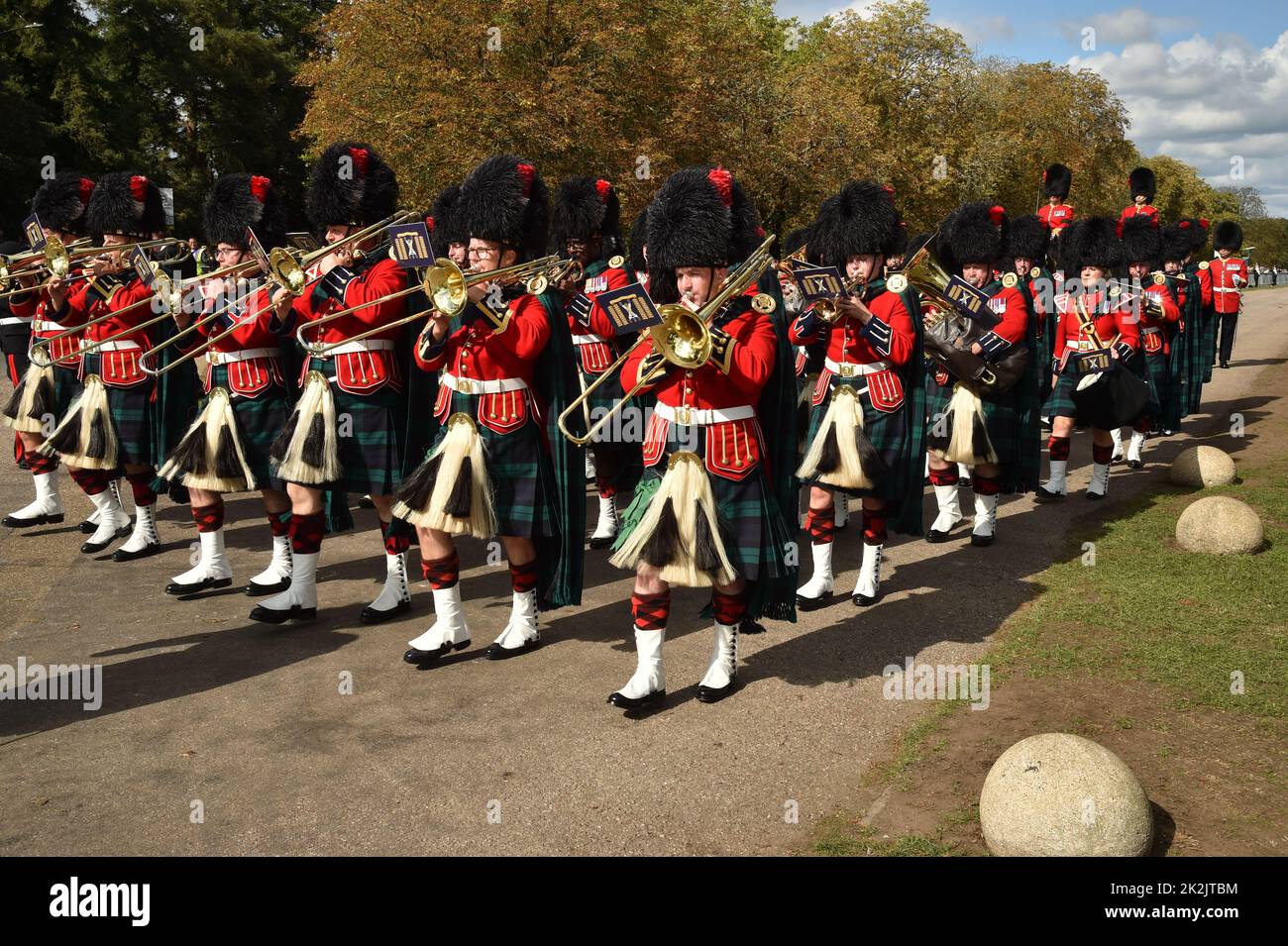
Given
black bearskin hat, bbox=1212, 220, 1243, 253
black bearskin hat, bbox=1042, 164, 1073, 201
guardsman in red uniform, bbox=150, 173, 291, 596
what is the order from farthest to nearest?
black bearskin hat, bbox=1212, 220, 1243, 253 → black bearskin hat, bbox=1042, 164, 1073, 201 → guardsman in red uniform, bbox=150, 173, 291, 596

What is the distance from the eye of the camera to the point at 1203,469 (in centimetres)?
989

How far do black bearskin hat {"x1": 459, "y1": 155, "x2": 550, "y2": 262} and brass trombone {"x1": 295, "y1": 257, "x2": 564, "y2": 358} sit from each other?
5.6 inches

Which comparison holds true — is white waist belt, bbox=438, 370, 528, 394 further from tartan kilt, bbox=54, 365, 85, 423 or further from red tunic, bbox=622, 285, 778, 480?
tartan kilt, bbox=54, 365, 85, 423

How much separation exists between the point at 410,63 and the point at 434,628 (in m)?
14.5

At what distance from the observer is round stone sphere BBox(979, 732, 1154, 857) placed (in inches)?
148

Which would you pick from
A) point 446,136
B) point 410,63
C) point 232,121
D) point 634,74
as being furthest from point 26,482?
point 232,121

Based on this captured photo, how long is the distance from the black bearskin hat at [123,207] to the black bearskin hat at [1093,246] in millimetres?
7649

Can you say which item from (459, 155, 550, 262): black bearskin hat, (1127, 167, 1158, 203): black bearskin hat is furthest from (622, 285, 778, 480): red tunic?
(1127, 167, 1158, 203): black bearskin hat

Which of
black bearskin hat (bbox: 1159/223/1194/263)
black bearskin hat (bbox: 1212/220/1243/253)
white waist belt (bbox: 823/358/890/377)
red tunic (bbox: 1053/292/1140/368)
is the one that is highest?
black bearskin hat (bbox: 1212/220/1243/253)

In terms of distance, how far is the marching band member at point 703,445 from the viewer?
4992 mm

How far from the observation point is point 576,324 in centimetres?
846

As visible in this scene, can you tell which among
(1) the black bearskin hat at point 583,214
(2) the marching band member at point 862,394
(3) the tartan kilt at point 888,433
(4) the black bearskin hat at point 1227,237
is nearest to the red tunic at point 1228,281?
(4) the black bearskin hat at point 1227,237

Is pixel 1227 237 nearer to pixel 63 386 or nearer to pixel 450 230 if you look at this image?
pixel 450 230

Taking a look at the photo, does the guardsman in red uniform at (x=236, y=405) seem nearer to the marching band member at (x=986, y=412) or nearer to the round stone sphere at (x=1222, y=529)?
the marching band member at (x=986, y=412)
